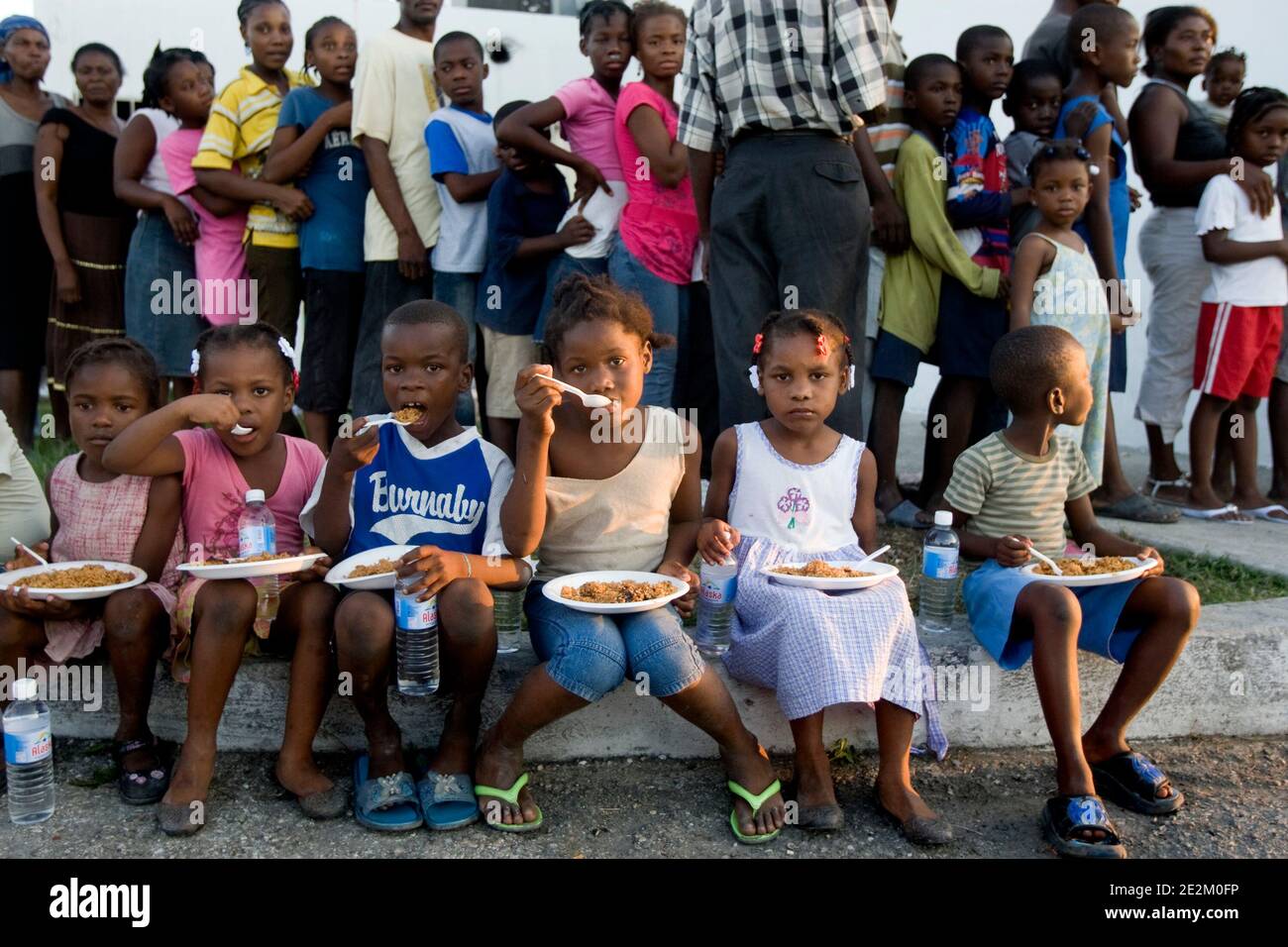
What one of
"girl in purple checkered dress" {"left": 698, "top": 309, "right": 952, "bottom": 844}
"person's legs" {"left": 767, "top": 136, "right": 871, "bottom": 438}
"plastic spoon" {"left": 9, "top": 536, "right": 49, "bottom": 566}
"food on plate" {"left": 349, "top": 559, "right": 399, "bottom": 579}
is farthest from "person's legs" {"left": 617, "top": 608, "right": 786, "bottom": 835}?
"plastic spoon" {"left": 9, "top": 536, "right": 49, "bottom": 566}

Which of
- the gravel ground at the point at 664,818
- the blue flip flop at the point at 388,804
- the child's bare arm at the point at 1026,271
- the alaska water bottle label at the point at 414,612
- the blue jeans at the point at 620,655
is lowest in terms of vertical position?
the gravel ground at the point at 664,818

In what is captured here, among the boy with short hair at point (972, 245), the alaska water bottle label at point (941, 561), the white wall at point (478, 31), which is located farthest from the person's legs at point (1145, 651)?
the white wall at point (478, 31)

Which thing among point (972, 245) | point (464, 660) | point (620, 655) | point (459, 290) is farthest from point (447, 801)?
point (972, 245)

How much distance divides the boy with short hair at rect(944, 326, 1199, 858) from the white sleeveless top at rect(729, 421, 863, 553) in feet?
1.15

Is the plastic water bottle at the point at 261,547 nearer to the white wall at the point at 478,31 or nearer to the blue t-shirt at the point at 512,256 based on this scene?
the blue t-shirt at the point at 512,256

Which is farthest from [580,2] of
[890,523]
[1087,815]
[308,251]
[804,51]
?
[1087,815]

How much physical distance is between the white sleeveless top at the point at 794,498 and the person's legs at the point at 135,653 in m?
1.64

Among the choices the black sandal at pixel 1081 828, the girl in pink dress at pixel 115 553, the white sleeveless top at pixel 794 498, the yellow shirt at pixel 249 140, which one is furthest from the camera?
the yellow shirt at pixel 249 140

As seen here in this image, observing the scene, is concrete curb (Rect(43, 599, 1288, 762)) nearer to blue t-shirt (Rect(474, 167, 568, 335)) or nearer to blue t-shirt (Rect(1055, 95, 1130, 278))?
blue t-shirt (Rect(474, 167, 568, 335))

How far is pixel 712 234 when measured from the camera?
436cm

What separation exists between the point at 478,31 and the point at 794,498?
5290 millimetres

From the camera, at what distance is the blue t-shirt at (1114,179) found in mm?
4973

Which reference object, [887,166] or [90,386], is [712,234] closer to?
[887,166]

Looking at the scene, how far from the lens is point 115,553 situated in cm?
329
